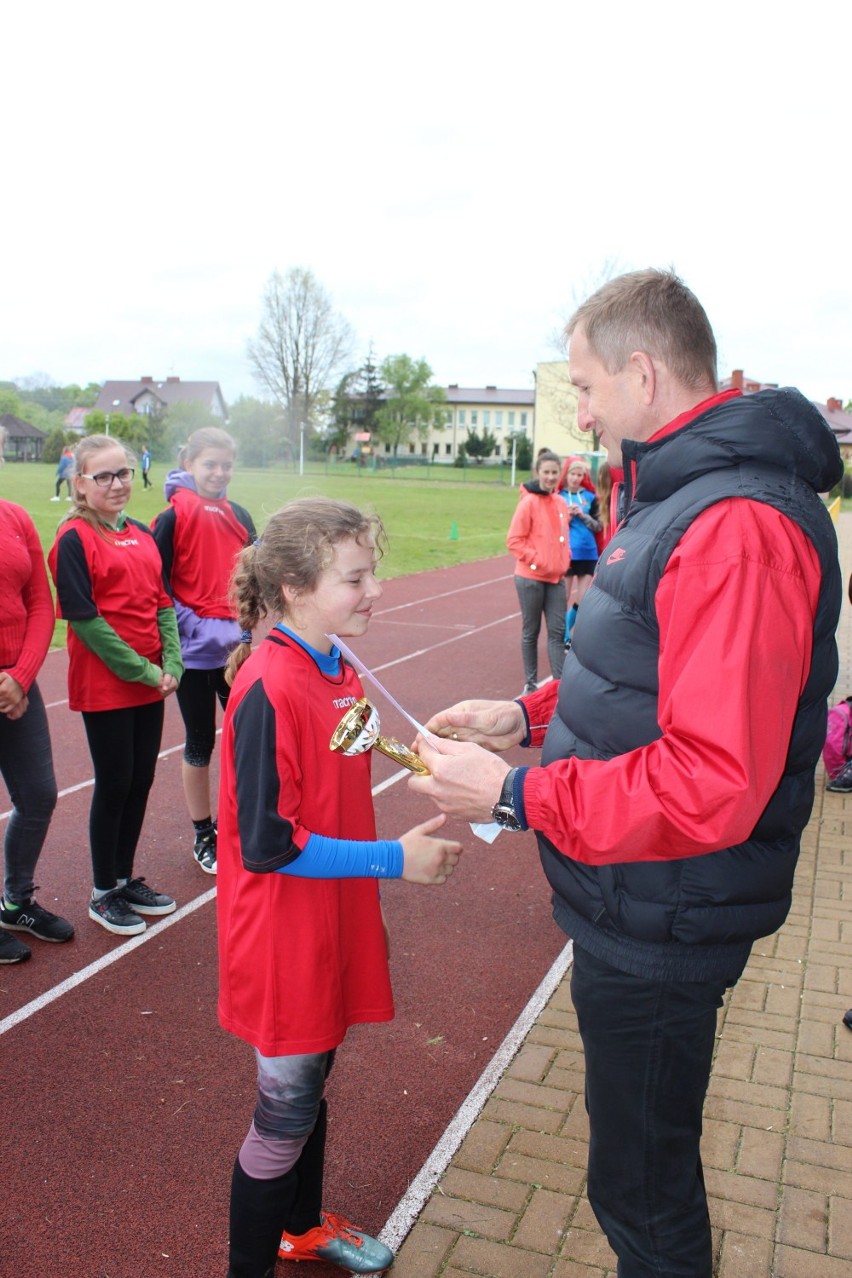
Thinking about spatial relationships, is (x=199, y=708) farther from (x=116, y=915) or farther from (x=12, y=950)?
(x=12, y=950)

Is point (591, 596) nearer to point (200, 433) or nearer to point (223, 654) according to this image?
point (223, 654)

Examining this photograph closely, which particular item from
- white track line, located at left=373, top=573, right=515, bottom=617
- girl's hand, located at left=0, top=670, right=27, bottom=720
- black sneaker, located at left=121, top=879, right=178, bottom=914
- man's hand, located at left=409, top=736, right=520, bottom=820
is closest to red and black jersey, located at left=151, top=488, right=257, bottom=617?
girl's hand, located at left=0, top=670, right=27, bottom=720

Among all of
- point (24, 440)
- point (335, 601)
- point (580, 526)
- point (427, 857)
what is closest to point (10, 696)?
point (335, 601)

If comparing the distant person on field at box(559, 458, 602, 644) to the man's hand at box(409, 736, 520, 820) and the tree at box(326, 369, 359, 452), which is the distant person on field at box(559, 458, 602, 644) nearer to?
the man's hand at box(409, 736, 520, 820)

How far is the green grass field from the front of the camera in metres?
21.2

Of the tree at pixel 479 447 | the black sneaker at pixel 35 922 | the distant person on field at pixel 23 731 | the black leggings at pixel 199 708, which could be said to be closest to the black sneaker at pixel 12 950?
the distant person on field at pixel 23 731

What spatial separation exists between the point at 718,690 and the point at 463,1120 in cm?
225

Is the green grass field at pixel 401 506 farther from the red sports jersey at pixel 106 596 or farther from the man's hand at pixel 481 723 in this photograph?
the red sports jersey at pixel 106 596

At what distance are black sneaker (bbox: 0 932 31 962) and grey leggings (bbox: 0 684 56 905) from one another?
0.62 ft

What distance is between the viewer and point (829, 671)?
1843 mm

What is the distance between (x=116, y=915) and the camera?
14.6ft

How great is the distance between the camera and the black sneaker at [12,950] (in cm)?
417

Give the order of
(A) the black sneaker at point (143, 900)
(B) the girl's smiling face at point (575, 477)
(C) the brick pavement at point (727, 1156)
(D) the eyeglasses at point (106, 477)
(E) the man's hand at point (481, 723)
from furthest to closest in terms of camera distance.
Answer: (B) the girl's smiling face at point (575, 477)
(A) the black sneaker at point (143, 900)
(D) the eyeglasses at point (106, 477)
(C) the brick pavement at point (727, 1156)
(E) the man's hand at point (481, 723)

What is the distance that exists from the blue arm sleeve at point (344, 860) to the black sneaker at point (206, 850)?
3093 millimetres
